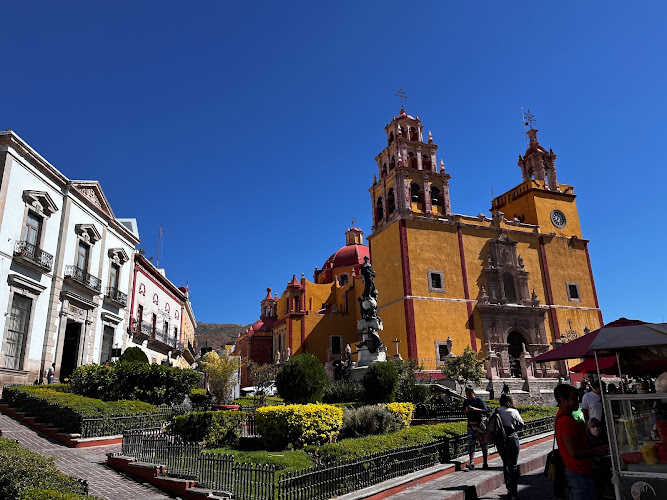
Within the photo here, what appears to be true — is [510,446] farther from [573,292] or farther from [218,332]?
[218,332]

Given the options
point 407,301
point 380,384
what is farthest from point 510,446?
point 407,301

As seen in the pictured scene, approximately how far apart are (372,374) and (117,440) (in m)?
7.19

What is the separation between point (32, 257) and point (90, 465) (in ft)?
35.4

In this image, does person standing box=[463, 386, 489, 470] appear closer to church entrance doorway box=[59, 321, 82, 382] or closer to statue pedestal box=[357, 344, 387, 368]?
statue pedestal box=[357, 344, 387, 368]

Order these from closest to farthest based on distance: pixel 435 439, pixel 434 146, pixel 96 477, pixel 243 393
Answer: pixel 96 477 < pixel 435 439 < pixel 243 393 < pixel 434 146

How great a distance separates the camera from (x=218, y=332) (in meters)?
88.2

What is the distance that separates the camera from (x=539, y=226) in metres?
37.9

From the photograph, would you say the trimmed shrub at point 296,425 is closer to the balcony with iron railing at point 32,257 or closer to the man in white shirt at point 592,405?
the man in white shirt at point 592,405

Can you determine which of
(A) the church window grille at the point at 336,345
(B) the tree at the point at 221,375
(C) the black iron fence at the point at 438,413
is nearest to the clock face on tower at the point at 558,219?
(A) the church window grille at the point at 336,345

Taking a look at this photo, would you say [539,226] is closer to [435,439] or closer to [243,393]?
[243,393]

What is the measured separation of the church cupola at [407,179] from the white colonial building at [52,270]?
18.5m

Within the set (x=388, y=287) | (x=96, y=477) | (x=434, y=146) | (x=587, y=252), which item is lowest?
(x=96, y=477)

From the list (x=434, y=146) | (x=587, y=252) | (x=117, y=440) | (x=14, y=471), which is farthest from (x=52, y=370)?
(x=587, y=252)

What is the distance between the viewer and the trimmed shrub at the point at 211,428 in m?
11.4
